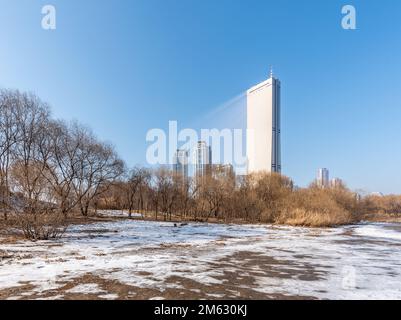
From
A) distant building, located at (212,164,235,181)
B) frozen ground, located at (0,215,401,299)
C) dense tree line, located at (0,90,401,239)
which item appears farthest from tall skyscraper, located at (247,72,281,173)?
frozen ground, located at (0,215,401,299)

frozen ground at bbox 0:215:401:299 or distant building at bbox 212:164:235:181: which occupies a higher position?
distant building at bbox 212:164:235:181

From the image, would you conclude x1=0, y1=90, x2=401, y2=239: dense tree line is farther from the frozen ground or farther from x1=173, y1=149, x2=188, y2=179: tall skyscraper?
x1=173, y1=149, x2=188, y2=179: tall skyscraper

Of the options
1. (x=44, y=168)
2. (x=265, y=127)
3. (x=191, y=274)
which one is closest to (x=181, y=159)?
(x=265, y=127)

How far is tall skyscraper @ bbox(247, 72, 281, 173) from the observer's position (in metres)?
85.4

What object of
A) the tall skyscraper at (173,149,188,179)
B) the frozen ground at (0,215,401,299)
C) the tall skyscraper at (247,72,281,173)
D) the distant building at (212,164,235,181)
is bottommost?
the frozen ground at (0,215,401,299)

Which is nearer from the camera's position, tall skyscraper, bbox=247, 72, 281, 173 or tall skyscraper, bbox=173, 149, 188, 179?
tall skyscraper, bbox=173, 149, 188, 179

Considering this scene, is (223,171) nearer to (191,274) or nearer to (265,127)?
(191,274)

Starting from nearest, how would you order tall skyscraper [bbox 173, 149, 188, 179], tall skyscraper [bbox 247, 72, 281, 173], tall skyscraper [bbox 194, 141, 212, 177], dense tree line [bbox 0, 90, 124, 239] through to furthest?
dense tree line [bbox 0, 90, 124, 239]
tall skyscraper [bbox 194, 141, 212, 177]
tall skyscraper [bbox 173, 149, 188, 179]
tall skyscraper [bbox 247, 72, 281, 173]

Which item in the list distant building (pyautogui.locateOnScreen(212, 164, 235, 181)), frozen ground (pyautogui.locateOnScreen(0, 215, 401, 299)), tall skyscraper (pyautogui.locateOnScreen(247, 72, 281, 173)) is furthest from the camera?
tall skyscraper (pyautogui.locateOnScreen(247, 72, 281, 173))

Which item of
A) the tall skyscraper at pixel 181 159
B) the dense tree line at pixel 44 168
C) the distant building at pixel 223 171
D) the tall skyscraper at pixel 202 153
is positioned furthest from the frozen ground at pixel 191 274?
the tall skyscraper at pixel 181 159

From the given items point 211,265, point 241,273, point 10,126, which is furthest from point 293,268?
point 10,126

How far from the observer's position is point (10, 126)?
31.4m

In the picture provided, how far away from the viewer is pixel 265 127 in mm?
90750
